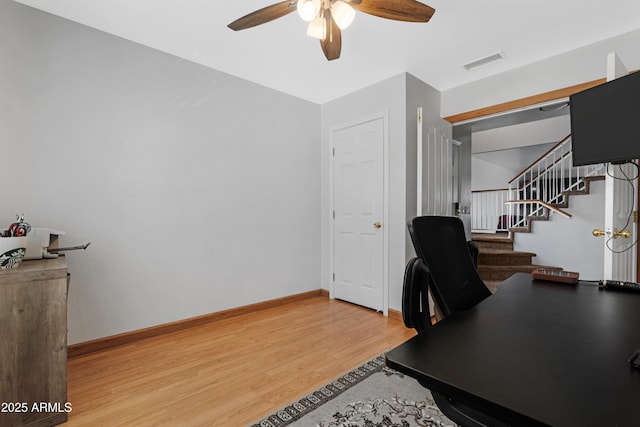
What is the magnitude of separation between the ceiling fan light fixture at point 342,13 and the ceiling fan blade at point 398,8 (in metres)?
0.07

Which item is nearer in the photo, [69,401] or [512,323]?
[512,323]

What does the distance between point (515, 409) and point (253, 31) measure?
2774mm

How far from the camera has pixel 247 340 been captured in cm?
269

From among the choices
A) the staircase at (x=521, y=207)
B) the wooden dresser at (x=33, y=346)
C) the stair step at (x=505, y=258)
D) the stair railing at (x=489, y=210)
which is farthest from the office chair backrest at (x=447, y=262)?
the stair railing at (x=489, y=210)

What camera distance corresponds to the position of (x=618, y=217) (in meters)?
1.98

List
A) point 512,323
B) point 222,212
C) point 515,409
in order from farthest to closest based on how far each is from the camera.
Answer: point 222,212 < point 512,323 < point 515,409

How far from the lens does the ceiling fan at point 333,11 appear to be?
1.66 metres

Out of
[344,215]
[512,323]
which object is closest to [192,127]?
[344,215]

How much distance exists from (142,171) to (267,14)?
67.8 inches

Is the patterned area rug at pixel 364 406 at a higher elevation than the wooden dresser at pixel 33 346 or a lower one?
lower

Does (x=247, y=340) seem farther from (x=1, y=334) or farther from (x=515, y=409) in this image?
(x=515, y=409)

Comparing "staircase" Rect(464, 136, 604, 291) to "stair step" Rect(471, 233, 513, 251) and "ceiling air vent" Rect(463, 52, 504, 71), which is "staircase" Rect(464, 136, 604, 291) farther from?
"ceiling air vent" Rect(463, 52, 504, 71)

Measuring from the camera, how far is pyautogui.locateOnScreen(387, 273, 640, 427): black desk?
1.75 feet

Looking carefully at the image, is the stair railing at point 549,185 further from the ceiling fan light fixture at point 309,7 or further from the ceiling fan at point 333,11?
the ceiling fan light fixture at point 309,7
